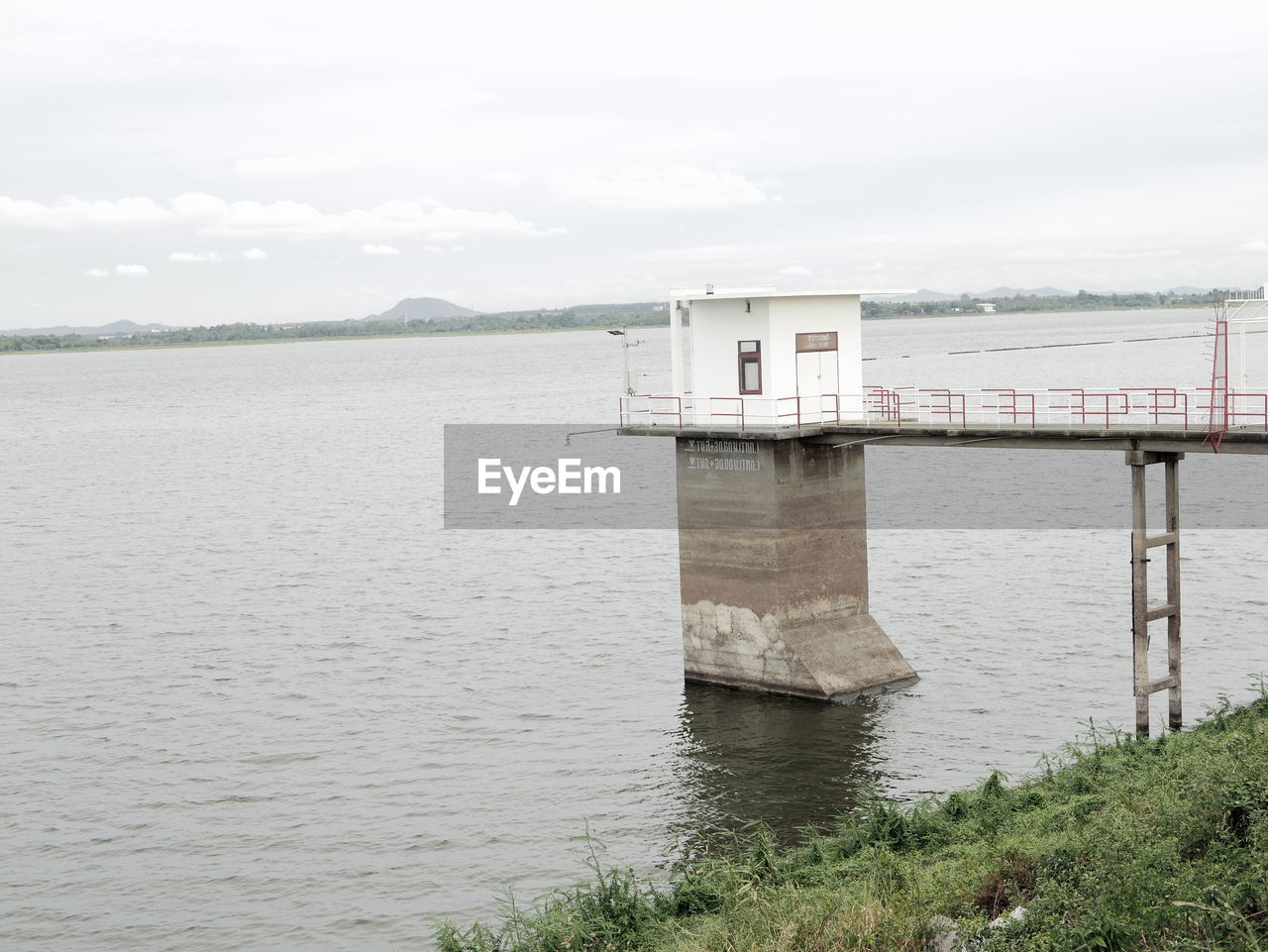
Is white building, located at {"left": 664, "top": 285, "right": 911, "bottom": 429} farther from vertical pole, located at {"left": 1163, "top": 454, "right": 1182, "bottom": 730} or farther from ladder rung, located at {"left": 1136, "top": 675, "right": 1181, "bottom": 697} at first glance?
ladder rung, located at {"left": 1136, "top": 675, "right": 1181, "bottom": 697}

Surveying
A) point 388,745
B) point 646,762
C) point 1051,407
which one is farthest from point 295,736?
point 1051,407

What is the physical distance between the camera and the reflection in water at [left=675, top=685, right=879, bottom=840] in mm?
25906

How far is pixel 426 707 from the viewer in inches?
1304

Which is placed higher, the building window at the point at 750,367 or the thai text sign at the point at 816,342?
the thai text sign at the point at 816,342

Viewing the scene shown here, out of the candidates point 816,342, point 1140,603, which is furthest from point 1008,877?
point 816,342

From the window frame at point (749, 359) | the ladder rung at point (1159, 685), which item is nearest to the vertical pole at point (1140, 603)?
the ladder rung at point (1159, 685)

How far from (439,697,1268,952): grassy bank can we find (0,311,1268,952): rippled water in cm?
274

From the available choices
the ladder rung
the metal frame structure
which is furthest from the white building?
the ladder rung

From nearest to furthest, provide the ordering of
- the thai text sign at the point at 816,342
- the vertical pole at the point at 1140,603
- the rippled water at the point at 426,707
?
the rippled water at the point at 426,707 → the vertical pole at the point at 1140,603 → the thai text sign at the point at 816,342

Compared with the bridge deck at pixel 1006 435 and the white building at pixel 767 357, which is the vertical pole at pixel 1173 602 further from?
the white building at pixel 767 357

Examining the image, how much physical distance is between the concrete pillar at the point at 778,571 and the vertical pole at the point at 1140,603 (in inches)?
273

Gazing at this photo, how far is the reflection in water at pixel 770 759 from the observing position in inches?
1020

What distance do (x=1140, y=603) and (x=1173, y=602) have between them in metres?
1.37

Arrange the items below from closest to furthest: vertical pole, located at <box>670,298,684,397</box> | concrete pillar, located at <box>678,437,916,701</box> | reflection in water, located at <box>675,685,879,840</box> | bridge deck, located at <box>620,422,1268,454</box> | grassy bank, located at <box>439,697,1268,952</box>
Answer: grassy bank, located at <box>439,697,1268,952</box>, bridge deck, located at <box>620,422,1268,454</box>, reflection in water, located at <box>675,685,879,840</box>, concrete pillar, located at <box>678,437,916,701</box>, vertical pole, located at <box>670,298,684,397</box>
